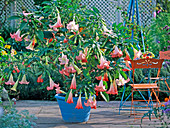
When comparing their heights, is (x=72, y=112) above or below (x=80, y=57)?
below

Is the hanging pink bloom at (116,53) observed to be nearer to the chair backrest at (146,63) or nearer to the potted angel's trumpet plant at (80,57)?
the potted angel's trumpet plant at (80,57)

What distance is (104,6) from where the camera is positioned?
8.77 meters

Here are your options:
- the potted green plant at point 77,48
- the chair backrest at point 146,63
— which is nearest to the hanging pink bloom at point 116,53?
the potted green plant at point 77,48

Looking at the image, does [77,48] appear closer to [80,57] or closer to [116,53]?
[80,57]

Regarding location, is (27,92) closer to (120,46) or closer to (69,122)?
(69,122)

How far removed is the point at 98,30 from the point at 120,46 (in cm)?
36

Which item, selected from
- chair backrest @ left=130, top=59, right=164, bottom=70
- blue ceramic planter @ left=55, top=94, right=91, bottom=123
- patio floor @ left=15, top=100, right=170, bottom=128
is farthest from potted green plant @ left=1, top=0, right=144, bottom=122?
chair backrest @ left=130, top=59, right=164, bottom=70

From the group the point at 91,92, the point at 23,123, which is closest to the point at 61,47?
the point at 91,92

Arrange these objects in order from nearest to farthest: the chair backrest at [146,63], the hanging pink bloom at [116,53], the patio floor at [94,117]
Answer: the hanging pink bloom at [116,53], the patio floor at [94,117], the chair backrest at [146,63]

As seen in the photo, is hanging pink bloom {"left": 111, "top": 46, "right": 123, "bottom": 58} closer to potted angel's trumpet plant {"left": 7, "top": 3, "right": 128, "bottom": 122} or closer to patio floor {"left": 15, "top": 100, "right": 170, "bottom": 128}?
potted angel's trumpet plant {"left": 7, "top": 3, "right": 128, "bottom": 122}

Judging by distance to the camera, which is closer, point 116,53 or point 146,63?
point 116,53

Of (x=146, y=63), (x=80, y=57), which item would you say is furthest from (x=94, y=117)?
(x=80, y=57)

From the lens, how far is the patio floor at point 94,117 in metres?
Answer: 3.22

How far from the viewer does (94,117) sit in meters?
3.59
